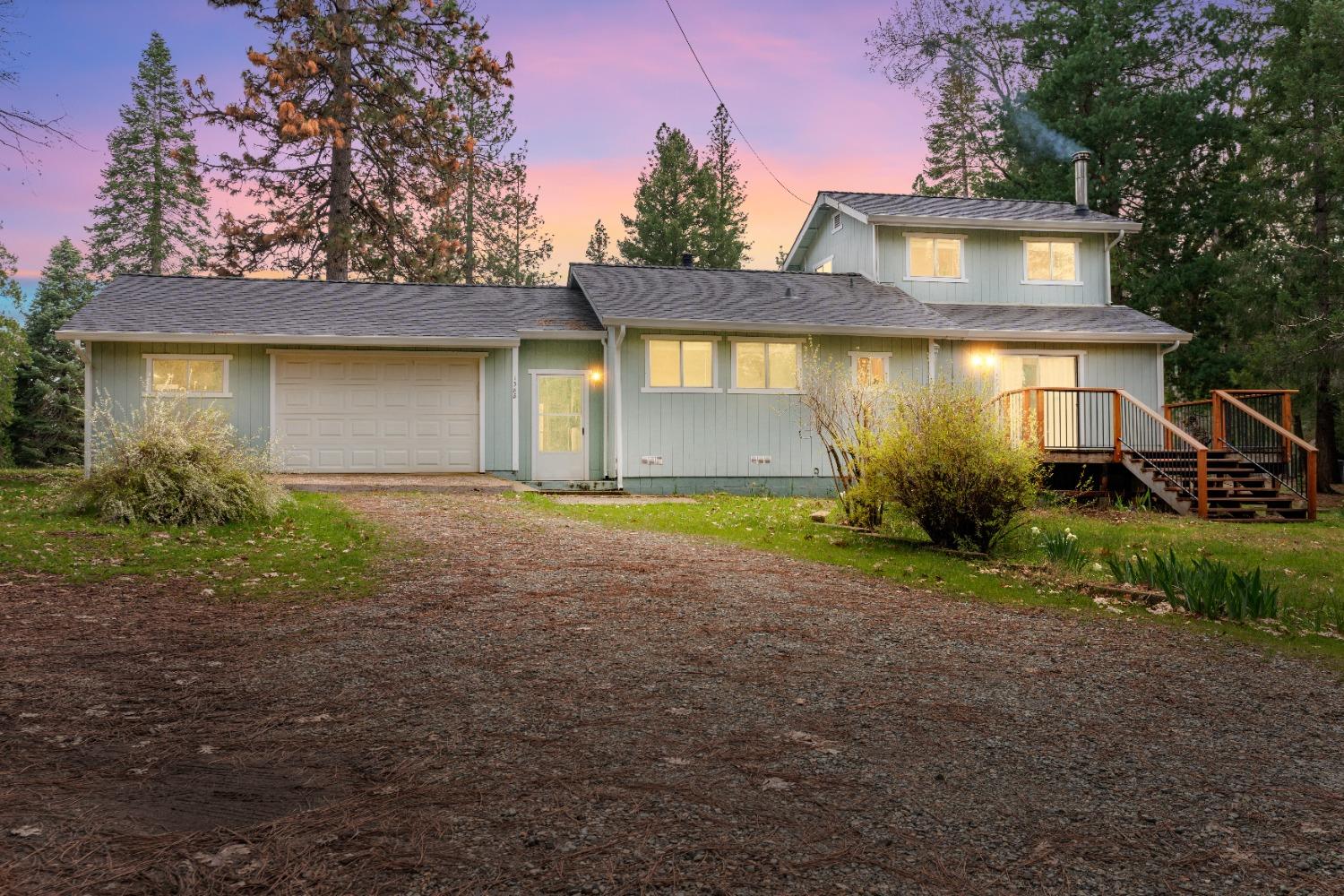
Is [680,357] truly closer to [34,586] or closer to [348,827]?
[34,586]

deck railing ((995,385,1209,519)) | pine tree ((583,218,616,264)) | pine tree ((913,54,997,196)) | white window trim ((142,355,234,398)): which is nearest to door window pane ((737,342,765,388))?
deck railing ((995,385,1209,519))

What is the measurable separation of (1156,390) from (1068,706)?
16.5 metres

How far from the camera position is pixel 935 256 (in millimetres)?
19312

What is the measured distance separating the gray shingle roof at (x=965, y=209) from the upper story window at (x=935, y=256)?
0.54 meters

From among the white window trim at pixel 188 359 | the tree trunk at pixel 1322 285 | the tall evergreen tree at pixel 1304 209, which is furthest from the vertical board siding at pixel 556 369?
the tree trunk at pixel 1322 285

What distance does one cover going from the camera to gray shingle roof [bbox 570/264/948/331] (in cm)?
1549

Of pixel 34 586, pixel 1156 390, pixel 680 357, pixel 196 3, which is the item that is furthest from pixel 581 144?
pixel 34 586

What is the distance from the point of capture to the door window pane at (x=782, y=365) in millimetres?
15992

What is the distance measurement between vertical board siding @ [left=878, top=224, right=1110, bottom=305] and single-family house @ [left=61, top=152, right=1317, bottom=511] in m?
1.44

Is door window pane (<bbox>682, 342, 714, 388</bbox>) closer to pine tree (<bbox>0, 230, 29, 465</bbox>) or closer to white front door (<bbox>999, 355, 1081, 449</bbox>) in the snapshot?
white front door (<bbox>999, 355, 1081, 449</bbox>)

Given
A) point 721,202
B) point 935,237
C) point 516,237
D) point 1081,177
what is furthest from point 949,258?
point 516,237

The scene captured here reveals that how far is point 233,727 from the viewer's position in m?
3.40

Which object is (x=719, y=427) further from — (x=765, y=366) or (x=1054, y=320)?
(x=1054, y=320)

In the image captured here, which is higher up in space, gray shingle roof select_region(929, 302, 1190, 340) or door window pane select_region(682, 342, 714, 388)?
gray shingle roof select_region(929, 302, 1190, 340)
